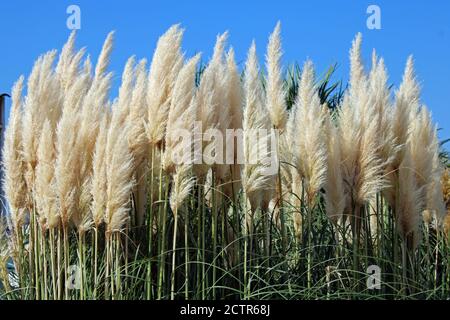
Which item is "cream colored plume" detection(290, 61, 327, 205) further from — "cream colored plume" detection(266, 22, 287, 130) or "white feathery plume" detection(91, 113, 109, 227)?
"white feathery plume" detection(91, 113, 109, 227)

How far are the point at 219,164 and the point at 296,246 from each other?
2.39 feet

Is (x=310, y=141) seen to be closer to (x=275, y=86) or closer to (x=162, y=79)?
(x=275, y=86)

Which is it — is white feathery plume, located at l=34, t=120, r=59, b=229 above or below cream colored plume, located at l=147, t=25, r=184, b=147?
below

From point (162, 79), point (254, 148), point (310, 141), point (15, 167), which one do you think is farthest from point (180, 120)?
point (15, 167)

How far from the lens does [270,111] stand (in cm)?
447

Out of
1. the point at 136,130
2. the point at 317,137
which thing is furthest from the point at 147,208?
the point at 317,137

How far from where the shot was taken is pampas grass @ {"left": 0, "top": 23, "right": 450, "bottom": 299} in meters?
3.84

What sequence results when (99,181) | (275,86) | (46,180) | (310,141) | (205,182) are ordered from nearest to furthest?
(99,181) < (46,180) < (310,141) < (205,182) < (275,86)

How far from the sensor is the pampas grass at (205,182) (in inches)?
151

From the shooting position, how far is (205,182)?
4262mm

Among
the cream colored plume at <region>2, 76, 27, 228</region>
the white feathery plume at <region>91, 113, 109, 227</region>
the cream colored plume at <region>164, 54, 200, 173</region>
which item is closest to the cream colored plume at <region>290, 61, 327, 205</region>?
the cream colored plume at <region>164, 54, 200, 173</region>

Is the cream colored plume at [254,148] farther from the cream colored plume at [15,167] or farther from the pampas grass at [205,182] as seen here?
the cream colored plume at [15,167]

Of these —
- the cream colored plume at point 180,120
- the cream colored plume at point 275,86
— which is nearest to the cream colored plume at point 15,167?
the cream colored plume at point 180,120

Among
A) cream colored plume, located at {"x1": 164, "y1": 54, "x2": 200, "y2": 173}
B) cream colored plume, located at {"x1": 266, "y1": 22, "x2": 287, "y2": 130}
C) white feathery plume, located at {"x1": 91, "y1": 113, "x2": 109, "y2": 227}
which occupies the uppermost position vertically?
cream colored plume, located at {"x1": 266, "y1": 22, "x2": 287, "y2": 130}
